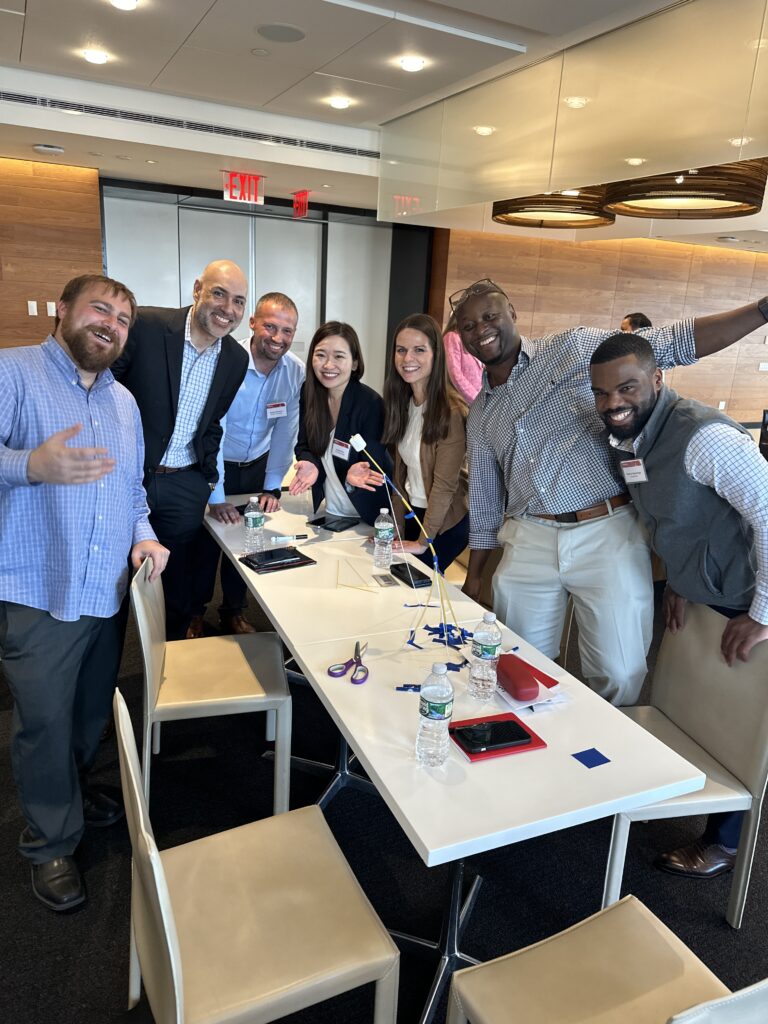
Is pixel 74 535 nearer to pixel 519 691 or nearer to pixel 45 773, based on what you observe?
pixel 45 773

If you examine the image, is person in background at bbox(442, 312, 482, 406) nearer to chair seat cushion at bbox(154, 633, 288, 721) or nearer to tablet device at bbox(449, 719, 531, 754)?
chair seat cushion at bbox(154, 633, 288, 721)

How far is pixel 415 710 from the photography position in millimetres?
1715

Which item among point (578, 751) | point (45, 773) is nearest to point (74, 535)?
point (45, 773)

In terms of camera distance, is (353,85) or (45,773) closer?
(45,773)

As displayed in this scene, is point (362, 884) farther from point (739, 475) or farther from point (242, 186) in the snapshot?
point (242, 186)

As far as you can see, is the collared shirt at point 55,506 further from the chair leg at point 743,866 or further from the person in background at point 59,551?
the chair leg at point 743,866

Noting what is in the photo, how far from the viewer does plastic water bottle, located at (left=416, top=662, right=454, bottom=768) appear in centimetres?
152

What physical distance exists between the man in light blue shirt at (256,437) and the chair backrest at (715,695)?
1.87 meters

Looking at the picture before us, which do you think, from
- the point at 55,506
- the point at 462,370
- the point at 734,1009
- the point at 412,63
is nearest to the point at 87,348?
the point at 55,506

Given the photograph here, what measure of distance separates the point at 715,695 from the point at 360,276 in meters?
6.81

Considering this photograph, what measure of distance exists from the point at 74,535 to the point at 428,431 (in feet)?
4.99

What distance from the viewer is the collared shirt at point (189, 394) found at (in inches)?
115

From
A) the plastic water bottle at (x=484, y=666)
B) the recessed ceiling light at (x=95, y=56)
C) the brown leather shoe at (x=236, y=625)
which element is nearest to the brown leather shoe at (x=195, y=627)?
the brown leather shoe at (x=236, y=625)

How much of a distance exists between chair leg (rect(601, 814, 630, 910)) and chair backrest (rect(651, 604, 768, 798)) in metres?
0.40
